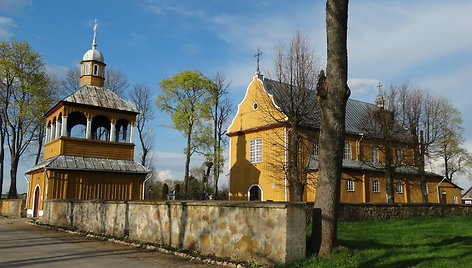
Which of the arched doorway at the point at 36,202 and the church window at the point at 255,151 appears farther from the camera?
the church window at the point at 255,151

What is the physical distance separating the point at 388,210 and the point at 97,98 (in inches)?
730

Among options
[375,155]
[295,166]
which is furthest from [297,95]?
[375,155]

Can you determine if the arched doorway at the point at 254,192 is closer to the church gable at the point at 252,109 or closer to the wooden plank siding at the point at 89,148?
the church gable at the point at 252,109

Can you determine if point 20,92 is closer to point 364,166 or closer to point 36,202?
point 36,202

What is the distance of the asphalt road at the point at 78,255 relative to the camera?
8.48m

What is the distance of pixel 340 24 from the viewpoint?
346 inches

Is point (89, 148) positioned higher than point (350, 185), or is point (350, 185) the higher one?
point (89, 148)

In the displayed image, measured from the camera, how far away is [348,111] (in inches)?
1443

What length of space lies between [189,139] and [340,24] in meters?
27.2

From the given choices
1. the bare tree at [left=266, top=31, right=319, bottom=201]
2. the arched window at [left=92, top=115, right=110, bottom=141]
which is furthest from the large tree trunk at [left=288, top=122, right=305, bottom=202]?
the arched window at [left=92, top=115, right=110, bottom=141]

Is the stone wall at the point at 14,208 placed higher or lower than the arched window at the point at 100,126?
lower

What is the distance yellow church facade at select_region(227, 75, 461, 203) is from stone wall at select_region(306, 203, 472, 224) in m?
6.39

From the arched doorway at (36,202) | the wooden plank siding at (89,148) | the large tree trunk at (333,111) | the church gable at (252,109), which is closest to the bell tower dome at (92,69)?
the wooden plank siding at (89,148)

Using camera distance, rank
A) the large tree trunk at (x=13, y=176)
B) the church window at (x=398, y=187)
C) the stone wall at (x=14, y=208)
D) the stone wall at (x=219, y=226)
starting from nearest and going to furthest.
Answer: the stone wall at (x=219, y=226), the stone wall at (x=14, y=208), the church window at (x=398, y=187), the large tree trunk at (x=13, y=176)
